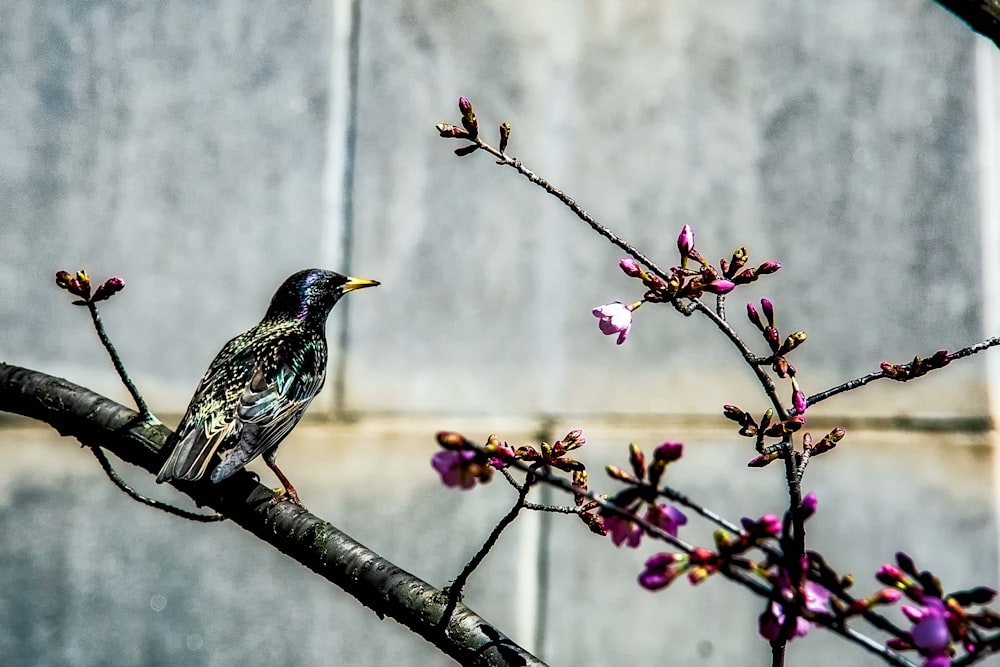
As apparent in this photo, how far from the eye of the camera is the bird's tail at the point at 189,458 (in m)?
1.56

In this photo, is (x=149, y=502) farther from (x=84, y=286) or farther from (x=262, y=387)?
(x=262, y=387)

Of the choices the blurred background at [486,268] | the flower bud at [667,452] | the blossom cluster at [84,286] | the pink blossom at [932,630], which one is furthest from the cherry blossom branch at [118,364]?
the blurred background at [486,268]

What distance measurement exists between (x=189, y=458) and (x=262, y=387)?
415 millimetres

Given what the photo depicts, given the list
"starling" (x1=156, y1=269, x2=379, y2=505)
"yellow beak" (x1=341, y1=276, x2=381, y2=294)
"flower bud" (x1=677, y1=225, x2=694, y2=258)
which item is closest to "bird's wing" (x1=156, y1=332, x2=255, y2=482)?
"starling" (x1=156, y1=269, x2=379, y2=505)

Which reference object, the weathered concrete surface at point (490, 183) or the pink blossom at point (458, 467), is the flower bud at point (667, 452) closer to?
the pink blossom at point (458, 467)

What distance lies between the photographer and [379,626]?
278 cm

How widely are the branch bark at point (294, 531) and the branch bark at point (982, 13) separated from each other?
2.70 ft

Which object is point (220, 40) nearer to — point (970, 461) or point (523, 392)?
point (523, 392)

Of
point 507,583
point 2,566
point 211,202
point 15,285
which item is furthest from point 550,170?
point 2,566

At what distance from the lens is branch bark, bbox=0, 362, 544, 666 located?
1198mm

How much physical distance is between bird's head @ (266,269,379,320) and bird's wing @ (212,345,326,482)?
4.3 inches

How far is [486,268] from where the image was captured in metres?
2.79

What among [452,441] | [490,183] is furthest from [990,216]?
[452,441]

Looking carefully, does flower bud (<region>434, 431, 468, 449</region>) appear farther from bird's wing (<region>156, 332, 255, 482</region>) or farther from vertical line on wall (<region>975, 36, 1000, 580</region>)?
vertical line on wall (<region>975, 36, 1000, 580</region>)
